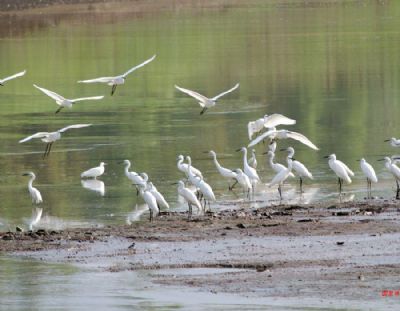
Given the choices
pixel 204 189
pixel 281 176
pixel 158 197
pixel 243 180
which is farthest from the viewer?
pixel 281 176

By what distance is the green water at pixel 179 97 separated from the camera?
22188 mm

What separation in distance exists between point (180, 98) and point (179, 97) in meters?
0.22

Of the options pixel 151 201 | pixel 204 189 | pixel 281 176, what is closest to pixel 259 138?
pixel 281 176

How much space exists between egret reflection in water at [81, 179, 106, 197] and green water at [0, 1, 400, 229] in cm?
16

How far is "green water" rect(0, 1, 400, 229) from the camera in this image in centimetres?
2219

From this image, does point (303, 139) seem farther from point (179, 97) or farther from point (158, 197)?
point (179, 97)

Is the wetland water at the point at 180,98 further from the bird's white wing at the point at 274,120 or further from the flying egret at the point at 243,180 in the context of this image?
the bird's white wing at the point at 274,120

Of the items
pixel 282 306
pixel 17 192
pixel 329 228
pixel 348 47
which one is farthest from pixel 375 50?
pixel 282 306

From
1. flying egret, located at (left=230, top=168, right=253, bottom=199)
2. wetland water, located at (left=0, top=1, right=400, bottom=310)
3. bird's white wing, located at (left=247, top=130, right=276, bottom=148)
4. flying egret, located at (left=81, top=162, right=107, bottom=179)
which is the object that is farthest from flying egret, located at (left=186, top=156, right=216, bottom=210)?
flying egret, located at (left=81, top=162, right=107, bottom=179)

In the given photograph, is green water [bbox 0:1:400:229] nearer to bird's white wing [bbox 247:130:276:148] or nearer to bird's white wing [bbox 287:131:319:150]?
bird's white wing [bbox 287:131:319:150]

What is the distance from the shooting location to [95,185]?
867 inches

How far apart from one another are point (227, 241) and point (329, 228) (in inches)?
54.3

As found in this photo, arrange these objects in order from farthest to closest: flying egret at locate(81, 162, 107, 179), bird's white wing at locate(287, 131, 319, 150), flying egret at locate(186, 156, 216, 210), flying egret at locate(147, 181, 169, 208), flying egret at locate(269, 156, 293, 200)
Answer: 1. bird's white wing at locate(287, 131, 319, 150)
2. flying egret at locate(81, 162, 107, 179)
3. flying egret at locate(269, 156, 293, 200)
4. flying egret at locate(186, 156, 216, 210)
5. flying egret at locate(147, 181, 169, 208)

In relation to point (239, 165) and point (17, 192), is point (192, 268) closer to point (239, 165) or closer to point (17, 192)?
point (17, 192)
